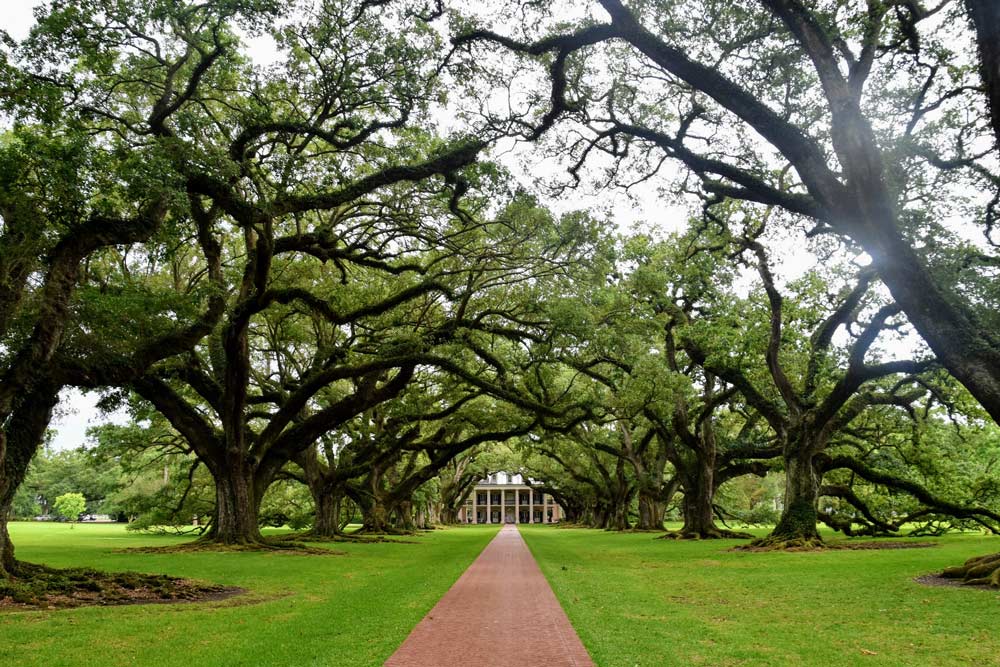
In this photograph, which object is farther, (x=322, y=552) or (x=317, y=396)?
(x=317, y=396)

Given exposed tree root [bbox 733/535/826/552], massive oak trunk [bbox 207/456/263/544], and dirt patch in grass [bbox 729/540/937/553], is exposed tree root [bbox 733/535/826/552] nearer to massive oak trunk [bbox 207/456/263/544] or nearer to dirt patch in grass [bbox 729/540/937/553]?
dirt patch in grass [bbox 729/540/937/553]

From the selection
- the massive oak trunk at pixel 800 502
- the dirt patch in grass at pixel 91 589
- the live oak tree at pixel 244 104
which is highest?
the live oak tree at pixel 244 104

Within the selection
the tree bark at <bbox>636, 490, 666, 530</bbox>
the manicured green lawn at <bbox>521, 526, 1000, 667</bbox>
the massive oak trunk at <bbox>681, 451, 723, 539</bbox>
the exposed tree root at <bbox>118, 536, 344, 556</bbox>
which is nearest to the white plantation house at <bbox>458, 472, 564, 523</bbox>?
the tree bark at <bbox>636, 490, 666, 530</bbox>

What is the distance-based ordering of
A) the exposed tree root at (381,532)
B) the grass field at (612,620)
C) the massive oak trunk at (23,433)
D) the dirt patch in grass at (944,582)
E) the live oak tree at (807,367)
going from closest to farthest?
the grass field at (612,620) → the dirt patch in grass at (944,582) → the massive oak trunk at (23,433) → the live oak tree at (807,367) → the exposed tree root at (381,532)

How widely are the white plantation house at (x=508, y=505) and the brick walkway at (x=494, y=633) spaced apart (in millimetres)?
115857

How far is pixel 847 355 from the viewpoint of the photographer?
68.3ft

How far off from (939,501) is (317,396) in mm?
25067

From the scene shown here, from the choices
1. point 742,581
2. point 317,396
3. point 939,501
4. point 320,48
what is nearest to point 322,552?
point 317,396

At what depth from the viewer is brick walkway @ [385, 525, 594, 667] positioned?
6160mm

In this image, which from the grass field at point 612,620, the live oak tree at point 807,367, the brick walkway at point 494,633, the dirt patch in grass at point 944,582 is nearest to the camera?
the brick walkway at point 494,633

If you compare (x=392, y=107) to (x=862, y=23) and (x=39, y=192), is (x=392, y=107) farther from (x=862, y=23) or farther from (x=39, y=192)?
(x=862, y=23)

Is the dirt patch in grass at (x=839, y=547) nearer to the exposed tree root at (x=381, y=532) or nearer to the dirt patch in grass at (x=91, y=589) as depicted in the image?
the dirt patch in grass at (x=91, y=589)

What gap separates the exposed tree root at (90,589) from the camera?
9.56 metres

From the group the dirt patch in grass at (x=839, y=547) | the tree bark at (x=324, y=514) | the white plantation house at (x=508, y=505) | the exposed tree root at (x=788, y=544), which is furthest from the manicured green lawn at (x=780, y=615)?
the white plantation house at (x=508, y=505)
